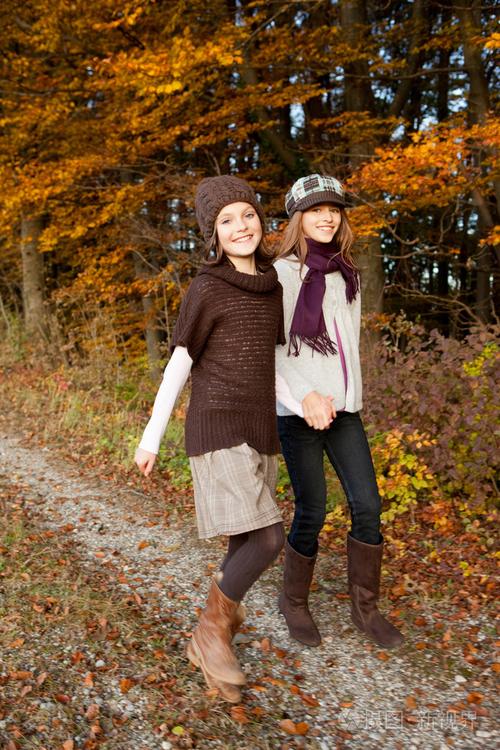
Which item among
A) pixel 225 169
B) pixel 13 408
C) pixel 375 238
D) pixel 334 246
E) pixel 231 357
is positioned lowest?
pixel 13 408

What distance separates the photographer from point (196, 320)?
2588mm

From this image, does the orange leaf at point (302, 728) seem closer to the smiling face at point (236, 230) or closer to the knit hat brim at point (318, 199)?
the smiling face at point (236, 230)

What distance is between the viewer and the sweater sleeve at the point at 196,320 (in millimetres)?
2588

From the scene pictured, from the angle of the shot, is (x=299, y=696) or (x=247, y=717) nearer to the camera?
(x=247, y=717)

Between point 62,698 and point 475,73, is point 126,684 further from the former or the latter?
point 475,73

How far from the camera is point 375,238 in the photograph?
29.0 feet

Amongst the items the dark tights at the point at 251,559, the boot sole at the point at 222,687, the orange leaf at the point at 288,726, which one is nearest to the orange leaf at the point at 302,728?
the orange leaf at the point at 288,726

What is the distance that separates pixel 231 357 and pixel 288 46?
805cm

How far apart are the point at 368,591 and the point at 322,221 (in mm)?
1748

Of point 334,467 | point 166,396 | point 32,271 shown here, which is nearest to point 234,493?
point 166,396

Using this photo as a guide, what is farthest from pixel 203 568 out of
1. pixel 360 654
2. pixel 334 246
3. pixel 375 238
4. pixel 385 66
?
pixel 385 66

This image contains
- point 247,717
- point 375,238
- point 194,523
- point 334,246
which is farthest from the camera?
point 375,238

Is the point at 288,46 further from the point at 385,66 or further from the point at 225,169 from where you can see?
the point at 225,169

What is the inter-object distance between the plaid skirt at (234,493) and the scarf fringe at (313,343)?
0.54 metres
